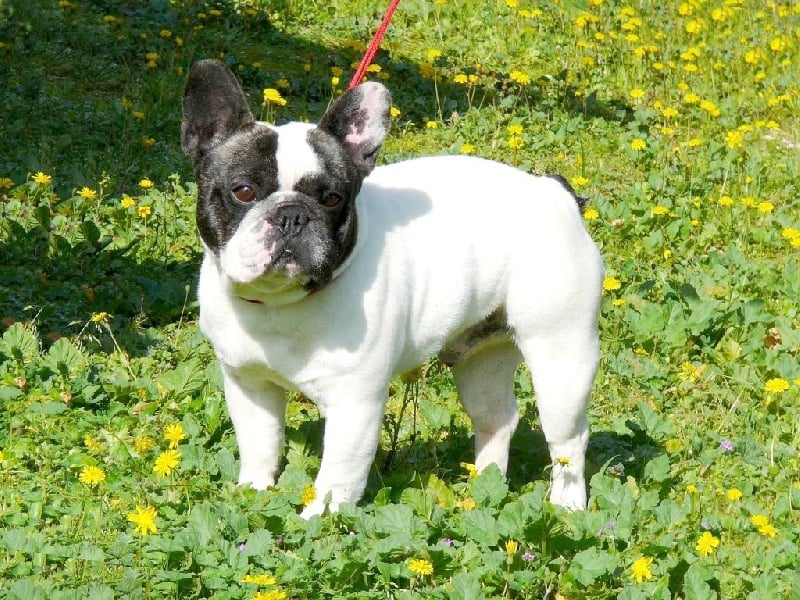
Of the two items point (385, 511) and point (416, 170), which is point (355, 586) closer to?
point (385, 511)

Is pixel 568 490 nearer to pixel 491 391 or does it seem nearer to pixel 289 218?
pixel 491 391

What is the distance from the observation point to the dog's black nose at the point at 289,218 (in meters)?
4.46

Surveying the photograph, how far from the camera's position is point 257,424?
16.9 ft

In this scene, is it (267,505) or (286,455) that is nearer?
(267,505)

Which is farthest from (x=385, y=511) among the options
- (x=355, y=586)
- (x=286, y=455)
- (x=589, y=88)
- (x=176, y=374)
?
(x=589, y=88)

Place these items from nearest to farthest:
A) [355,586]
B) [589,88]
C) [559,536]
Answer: [355,586] → [559,536] → [589,88]

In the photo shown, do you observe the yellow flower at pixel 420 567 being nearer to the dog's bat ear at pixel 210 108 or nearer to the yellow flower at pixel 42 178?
the dog's bat ear at pixel 210 108

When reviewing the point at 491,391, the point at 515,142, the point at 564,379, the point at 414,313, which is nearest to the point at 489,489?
the point at 564,379

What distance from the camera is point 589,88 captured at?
10953mm

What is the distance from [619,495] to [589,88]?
6.24 metres

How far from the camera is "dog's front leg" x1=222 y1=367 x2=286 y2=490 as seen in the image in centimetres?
506

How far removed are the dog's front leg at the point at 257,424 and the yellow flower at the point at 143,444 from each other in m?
0.39

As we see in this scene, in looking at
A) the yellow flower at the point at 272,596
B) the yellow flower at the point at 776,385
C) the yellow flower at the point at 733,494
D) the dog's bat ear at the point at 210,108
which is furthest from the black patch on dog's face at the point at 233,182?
the yellow flower at the point at 776,385

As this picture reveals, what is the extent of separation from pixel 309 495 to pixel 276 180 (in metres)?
1.15
